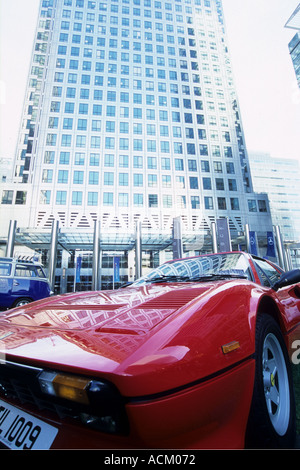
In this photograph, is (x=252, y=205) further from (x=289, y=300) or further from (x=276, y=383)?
(x=276, y=383)

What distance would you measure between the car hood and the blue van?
6899 millimetres

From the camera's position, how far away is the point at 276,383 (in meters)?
1.42

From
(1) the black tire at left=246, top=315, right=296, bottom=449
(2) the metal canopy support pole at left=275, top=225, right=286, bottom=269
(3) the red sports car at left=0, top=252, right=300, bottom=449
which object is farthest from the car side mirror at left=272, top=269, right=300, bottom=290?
(2) the metal canopy support pole at left=275, top=225, right=286, bottom=269

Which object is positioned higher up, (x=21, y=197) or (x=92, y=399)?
(x=21, y=197)

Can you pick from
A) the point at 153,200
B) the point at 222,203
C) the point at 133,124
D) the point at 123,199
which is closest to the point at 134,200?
the point at 123,199

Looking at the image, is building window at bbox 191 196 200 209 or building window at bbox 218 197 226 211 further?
building window at bbox 218 197 226 211

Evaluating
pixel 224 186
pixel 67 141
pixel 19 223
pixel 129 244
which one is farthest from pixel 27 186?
pixel 224 186

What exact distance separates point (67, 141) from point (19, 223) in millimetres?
11509

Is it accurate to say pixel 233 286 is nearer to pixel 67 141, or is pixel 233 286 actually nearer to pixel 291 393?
pixel 291 393

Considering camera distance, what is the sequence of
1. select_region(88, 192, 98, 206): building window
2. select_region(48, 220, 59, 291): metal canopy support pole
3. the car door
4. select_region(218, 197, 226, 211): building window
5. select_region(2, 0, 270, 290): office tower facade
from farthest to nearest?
1. select_region(218, 197, 226, 211): building window
2. select_region(2, 0, 270, 290): office tower facade
3. select_region(88, 192, 98, 206): building window
4. select_region(48, 220, 59, 291): metal canopy support pole
5. the car door

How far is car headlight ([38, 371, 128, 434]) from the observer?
2.40ft

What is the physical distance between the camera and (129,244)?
23.7 meters

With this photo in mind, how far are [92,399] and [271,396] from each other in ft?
3.72

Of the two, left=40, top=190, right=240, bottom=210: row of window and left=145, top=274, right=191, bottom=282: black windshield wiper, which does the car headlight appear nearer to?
left=145, top=274, right=191, bottom=282: black windshield wiper
